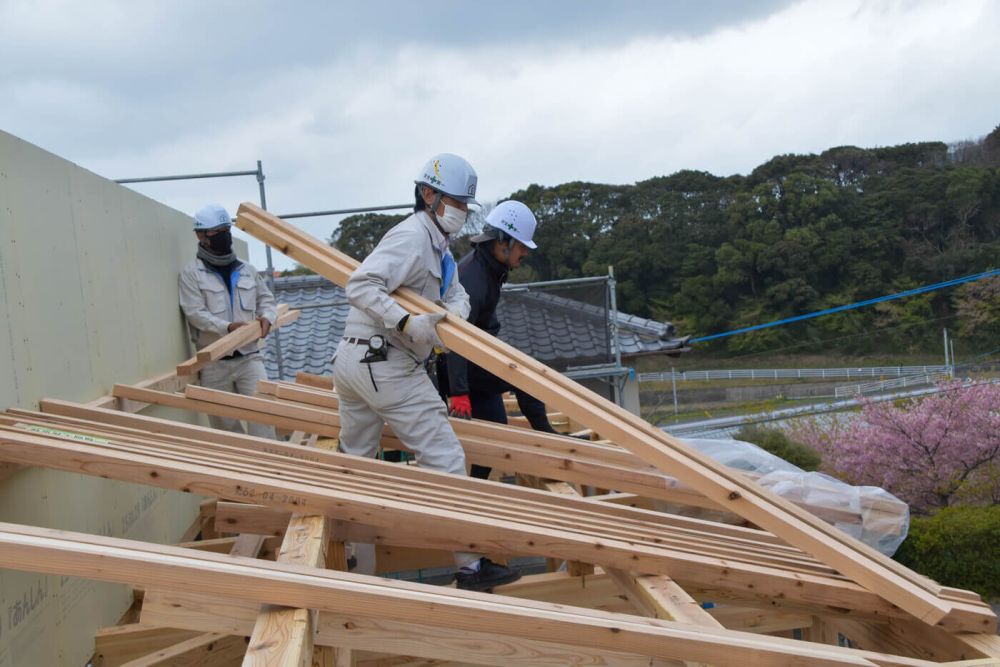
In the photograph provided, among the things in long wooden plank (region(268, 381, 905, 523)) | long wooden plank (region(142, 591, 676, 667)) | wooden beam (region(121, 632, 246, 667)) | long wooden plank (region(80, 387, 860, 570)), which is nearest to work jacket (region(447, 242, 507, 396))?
long wooden plank (region(268, 381, 905, 523))

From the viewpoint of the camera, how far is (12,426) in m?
2.85

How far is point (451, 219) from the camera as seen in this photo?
3.96 m

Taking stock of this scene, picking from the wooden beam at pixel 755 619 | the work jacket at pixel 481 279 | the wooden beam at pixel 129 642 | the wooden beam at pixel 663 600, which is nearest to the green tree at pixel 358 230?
the work jacket at pixel 481 279

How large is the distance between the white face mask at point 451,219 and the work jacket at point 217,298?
8.32ft

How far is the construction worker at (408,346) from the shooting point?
3604mm

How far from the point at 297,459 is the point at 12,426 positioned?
987mm

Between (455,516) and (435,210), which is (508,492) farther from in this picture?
(435,210)

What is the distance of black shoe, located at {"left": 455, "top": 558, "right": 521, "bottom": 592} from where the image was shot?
351 cm

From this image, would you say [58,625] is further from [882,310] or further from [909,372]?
[882,310]

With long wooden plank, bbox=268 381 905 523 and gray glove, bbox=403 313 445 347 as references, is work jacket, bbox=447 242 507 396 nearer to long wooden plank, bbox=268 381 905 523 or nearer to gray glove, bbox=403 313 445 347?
long wooden plank, bbox=268 381 905 523

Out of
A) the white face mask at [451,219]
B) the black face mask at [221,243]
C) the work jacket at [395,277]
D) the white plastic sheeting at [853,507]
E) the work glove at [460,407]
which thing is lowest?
the white plastic sheeting at [853,507]

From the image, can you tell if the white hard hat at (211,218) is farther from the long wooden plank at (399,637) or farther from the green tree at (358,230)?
the green tree at (358,230)

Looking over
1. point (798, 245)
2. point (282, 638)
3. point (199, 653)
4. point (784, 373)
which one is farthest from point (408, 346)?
point (798, 245)

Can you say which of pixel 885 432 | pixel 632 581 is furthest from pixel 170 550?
pixel 885 432
